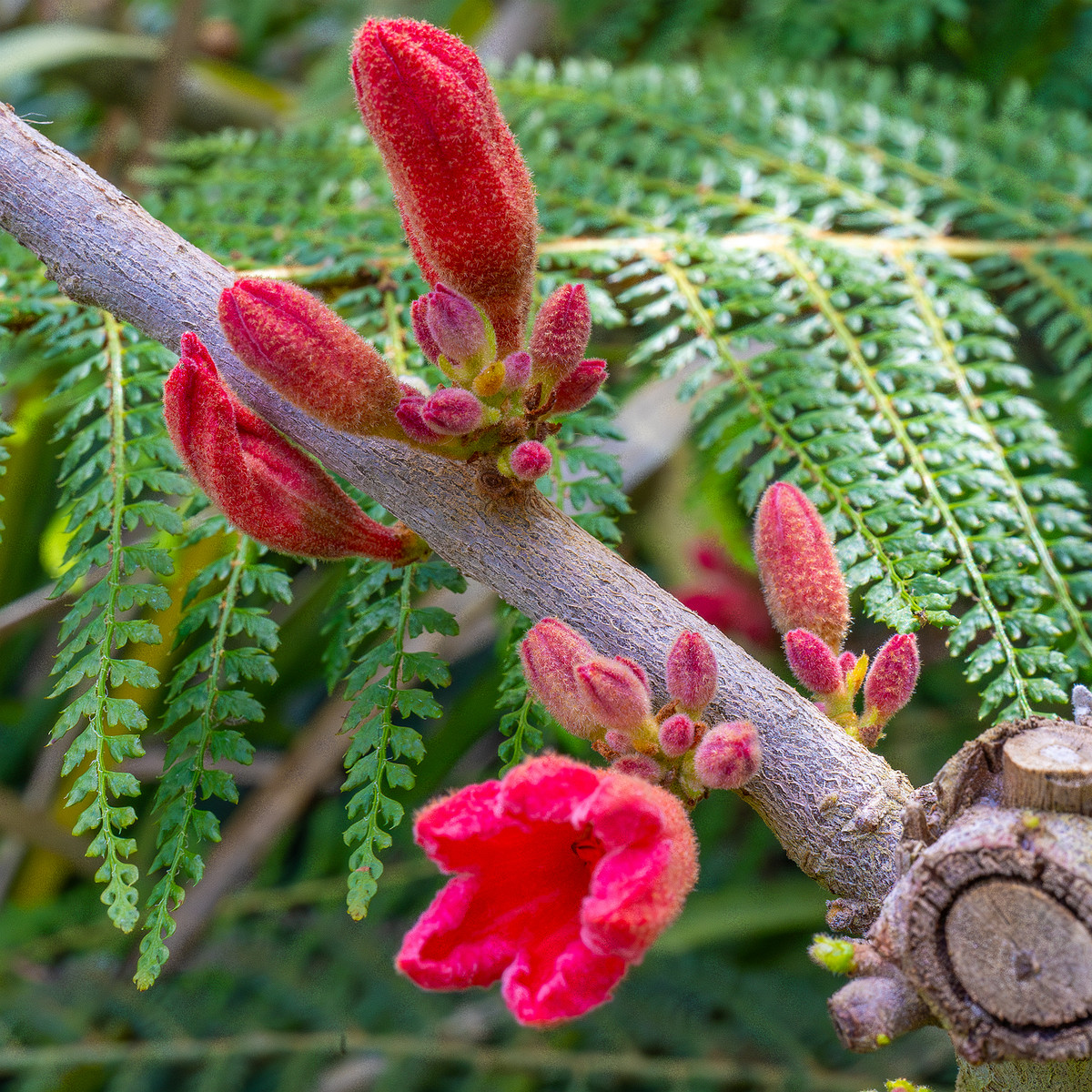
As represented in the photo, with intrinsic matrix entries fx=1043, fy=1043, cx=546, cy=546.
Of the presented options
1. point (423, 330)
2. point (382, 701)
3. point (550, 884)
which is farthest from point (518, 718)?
point (423, 330)

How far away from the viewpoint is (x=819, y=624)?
2.58ft

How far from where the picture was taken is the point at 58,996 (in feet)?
6.20

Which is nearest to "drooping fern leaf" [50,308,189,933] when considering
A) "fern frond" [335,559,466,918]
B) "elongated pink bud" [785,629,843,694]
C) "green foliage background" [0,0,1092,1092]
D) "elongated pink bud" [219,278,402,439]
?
"green foliage background" [0,0,1092,1092]

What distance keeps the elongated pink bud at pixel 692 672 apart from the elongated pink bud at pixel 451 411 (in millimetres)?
199

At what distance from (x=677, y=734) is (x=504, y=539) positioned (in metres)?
0.19

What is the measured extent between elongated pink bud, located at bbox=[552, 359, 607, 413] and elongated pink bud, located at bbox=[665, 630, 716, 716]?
7.6 inches

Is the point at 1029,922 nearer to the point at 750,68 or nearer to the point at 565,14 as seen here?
the point at 750,68

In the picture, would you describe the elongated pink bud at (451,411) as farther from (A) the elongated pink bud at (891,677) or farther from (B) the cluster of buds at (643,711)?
(A) the elongated pink bud at (891,677)

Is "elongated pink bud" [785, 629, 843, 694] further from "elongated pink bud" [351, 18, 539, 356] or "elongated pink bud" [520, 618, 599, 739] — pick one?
"elongated pink bud" [351, 18, 539, 356]

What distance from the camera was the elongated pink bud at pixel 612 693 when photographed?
64cm

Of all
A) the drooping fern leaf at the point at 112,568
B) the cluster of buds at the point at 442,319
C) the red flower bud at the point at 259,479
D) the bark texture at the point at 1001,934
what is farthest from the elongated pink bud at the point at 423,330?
the bark texture at the point at 1001,934

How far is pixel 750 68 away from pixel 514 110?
1.65 ft

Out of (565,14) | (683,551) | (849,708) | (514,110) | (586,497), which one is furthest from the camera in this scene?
(565,14)

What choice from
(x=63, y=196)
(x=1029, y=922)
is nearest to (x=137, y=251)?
(x=63, y=196)
